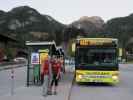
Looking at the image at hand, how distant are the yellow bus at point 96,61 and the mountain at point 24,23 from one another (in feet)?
248

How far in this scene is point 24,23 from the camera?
110812mm

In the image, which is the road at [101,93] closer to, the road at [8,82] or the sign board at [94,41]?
the sign board at [94,41]

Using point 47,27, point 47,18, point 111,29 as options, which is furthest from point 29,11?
point 111,29

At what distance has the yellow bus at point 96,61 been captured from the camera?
23828mm

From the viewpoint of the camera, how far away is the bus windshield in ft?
79.0

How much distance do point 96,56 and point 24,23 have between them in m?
87.7

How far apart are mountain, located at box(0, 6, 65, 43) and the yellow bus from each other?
2974 inches

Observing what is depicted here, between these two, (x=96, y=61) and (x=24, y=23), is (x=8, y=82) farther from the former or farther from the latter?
(x=24, y=23)

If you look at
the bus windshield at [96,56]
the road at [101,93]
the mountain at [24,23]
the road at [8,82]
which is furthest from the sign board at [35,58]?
the mountain at [24,23]

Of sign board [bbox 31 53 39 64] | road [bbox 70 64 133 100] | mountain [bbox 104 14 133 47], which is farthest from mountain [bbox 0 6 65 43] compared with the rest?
sign board [bbox 31 53 39 64]

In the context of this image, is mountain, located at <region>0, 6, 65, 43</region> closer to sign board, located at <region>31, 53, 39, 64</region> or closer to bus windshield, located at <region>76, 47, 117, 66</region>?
bus windshield, located at <region>76, 47, 117, 66</region>

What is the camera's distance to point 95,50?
24.5 m

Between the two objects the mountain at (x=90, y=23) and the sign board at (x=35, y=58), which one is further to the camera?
the mountain at (x=90, y=23)

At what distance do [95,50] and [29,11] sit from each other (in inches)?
3711
